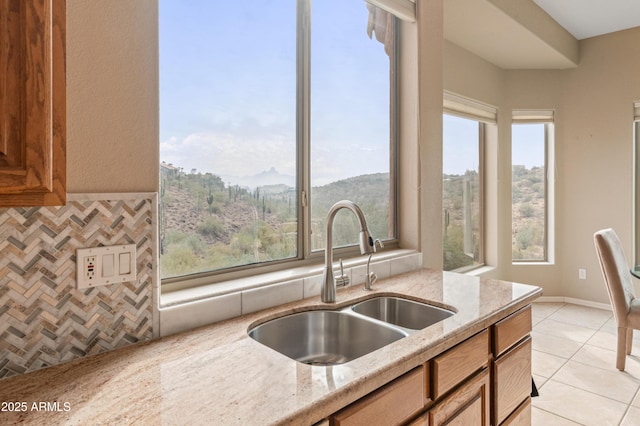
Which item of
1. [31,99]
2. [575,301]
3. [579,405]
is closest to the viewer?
[31,99]

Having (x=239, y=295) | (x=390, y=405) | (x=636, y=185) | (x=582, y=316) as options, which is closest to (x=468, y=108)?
(x=636, y=185)

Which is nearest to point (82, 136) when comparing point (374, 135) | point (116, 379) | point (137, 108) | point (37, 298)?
point (137, 108)

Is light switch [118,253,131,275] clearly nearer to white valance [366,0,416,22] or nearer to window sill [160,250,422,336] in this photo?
window sill [160,250,422,336]

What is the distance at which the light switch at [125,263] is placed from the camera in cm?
108

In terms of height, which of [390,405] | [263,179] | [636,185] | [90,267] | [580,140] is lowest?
[390,405]

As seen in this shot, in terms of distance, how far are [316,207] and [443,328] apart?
35.8 inches

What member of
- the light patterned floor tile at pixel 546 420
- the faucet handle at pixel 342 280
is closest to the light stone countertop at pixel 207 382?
the faucet handle at pixel 342 280

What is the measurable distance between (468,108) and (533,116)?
1006mm

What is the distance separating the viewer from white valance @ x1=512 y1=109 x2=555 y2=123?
4.16 metres

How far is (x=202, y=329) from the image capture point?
122cm

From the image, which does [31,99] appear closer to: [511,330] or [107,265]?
[107,265]

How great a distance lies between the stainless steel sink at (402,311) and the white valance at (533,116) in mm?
3465

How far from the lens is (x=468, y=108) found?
3754mm

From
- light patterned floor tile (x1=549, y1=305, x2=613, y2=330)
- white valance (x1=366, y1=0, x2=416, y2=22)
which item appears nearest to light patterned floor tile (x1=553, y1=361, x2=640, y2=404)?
light patterned floor tile (x1=549, y1=305, x2=613, y2=330)
